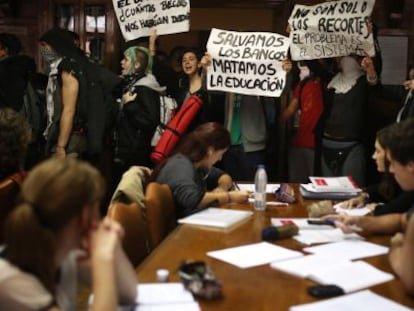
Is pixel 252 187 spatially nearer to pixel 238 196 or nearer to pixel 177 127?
pixel 238 196

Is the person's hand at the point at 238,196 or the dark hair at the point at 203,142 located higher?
the dark hair at the point at 203,142

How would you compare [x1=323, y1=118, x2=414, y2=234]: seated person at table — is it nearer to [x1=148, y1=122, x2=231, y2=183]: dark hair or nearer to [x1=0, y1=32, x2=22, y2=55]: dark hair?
[x1=148, y1=122, x2=231, y2=183]: dark hair

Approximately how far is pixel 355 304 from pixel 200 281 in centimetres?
44

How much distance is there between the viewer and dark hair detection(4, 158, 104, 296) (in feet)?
4.51

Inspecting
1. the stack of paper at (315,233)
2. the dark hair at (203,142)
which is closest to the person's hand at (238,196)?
the dark hair at (203,142)

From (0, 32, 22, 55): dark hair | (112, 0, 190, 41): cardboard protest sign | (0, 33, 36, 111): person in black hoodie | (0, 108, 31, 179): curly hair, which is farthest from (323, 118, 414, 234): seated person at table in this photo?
(0, 32, 22, 55): dark hair

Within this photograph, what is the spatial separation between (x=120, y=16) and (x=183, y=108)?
0.87 m

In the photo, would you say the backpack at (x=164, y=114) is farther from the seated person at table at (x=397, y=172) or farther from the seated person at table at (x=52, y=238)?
the seated person at table at (x=52, y=238)

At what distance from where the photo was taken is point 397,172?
2348 millimetres

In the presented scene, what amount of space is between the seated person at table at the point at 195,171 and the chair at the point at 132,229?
42cm

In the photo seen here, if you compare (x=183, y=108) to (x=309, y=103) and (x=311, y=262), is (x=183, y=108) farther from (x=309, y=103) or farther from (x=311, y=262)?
(x=311, y=262)

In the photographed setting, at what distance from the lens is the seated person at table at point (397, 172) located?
227 centimetres

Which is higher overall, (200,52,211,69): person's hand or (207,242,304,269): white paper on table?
(200,52,211,69): person's hand

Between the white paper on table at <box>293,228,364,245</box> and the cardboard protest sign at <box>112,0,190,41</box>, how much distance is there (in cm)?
233
